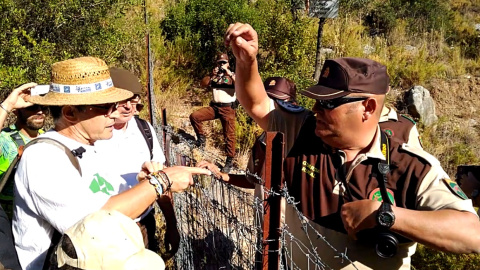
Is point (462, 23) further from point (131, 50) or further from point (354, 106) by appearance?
point (354, 106)

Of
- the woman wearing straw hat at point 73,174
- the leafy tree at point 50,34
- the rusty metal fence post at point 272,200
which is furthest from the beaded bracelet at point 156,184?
the leafy tree at point 50,34

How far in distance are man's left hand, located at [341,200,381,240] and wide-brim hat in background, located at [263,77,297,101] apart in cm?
185

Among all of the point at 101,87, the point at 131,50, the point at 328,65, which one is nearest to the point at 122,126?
the point at 101,87

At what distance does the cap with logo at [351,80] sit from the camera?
73.7 inches

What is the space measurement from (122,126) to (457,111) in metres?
7.94

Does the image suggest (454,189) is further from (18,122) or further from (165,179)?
(18,122)

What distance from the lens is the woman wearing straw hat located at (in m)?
1.58

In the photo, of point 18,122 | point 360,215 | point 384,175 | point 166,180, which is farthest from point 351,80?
point 18,122

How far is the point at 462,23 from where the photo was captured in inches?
480

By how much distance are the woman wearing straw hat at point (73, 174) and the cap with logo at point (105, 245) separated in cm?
30

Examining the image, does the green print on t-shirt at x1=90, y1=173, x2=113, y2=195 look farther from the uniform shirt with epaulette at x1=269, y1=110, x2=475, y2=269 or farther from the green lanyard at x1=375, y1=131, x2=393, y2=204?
the green lanyard at x1=375, y1=131, x2=393, y2=204

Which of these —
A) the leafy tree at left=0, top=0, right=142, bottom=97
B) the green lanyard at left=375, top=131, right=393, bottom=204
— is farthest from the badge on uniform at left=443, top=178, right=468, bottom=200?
the leafy tree at left=0, top=0, right=142, bottom=97

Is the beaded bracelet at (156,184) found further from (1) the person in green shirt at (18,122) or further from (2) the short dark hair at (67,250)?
(1) the person in green shirt at (18,122)

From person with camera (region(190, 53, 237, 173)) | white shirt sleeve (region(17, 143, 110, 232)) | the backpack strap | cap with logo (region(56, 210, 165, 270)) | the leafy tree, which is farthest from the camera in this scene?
person with camera (region(190, 53, 237, 173))
